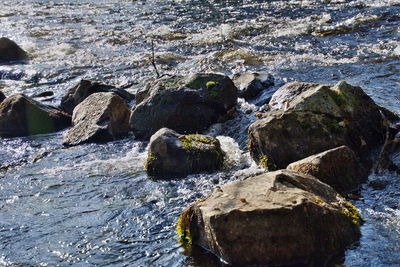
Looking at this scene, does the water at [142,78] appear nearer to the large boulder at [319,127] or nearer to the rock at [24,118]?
the rock at [24,118]

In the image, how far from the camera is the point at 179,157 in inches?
340

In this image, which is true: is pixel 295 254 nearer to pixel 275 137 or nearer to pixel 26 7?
pixel 275 137

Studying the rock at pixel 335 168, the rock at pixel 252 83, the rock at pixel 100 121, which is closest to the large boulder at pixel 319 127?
the rock at pixel 335 168

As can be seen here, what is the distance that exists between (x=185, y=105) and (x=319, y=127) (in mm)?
3260

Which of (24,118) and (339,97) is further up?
(339,97)

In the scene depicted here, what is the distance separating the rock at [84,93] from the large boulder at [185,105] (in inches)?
74.8

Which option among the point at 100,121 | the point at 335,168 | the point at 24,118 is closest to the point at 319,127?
the point at 335,168

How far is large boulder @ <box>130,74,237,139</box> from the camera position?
10594mm

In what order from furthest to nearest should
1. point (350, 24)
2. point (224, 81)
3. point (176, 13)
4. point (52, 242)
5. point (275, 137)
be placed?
1. point (176, 13)
2. point (350, 24)
3. point (224, 81)
4. point (275, 137)
5. point (52, 242)

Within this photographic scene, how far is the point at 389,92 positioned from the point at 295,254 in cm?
654

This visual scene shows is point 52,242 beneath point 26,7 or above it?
beneath

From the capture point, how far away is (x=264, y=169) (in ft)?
27.1

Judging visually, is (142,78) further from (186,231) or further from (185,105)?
(186,231)

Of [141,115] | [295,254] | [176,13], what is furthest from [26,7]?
[295,254]
